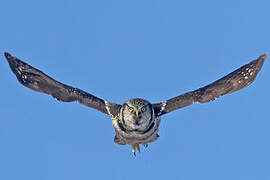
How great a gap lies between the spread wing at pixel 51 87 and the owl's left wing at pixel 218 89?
200 centimetres

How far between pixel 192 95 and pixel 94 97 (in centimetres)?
381

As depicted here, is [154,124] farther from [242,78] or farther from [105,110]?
[242,78]

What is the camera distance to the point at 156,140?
1862cm

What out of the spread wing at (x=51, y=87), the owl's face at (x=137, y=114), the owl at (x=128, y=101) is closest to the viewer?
the owl's face at (x=137, y=114)

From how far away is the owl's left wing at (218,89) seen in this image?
1825cm

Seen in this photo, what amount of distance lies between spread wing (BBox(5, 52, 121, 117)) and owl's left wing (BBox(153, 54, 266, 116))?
1997 millimetres

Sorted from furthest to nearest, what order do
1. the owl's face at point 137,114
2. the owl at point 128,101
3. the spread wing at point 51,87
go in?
the spread wing at point 51,87, the owl at point 128,101, the owl's face at point 137,114

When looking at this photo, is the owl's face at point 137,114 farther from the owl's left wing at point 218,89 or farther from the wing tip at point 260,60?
the wing tip at point 260,60

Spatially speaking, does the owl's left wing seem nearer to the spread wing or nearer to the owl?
the owl

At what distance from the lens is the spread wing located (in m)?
17.9

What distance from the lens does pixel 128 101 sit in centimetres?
1705

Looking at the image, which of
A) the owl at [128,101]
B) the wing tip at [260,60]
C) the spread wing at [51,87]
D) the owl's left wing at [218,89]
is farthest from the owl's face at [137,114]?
the wing tip at [260,60]

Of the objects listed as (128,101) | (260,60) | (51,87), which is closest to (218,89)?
(260,60)

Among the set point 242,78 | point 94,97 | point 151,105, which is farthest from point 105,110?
point 242,78
